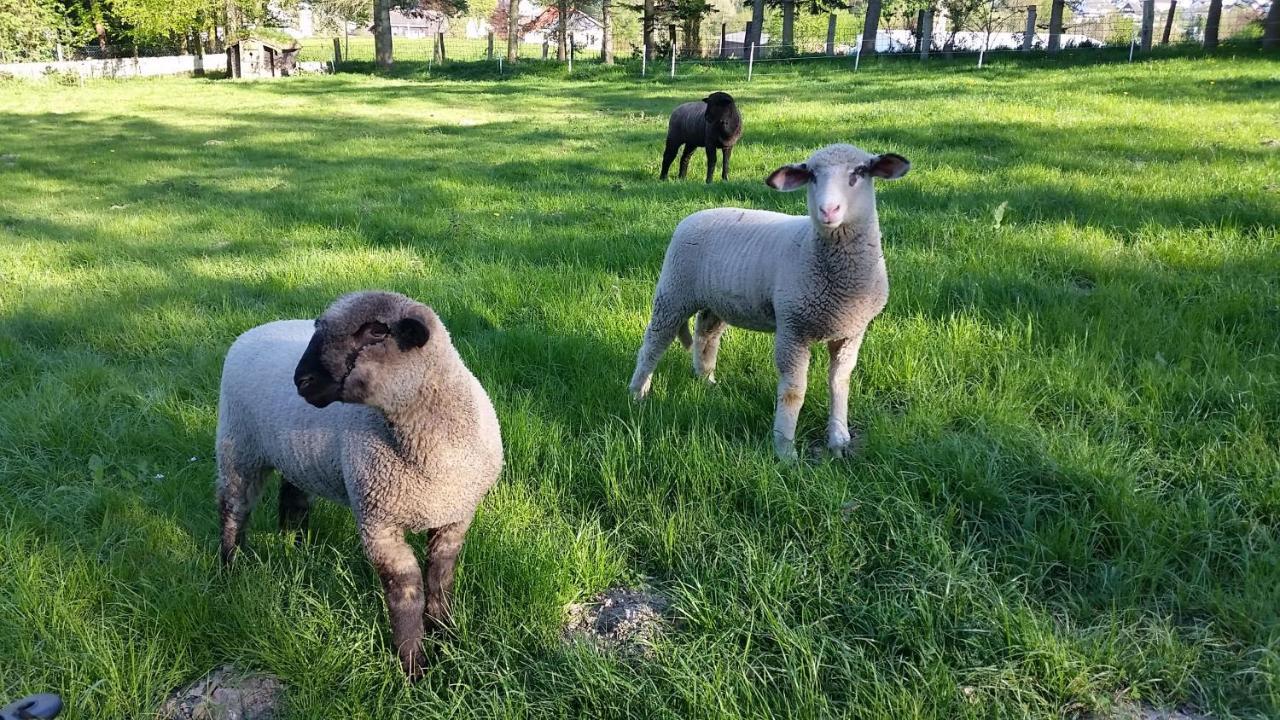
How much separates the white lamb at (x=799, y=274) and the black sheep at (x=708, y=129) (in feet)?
17.5

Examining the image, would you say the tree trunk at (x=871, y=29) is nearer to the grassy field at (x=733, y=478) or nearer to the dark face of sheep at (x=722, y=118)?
the dark face of sheep at (x=722, y=118)

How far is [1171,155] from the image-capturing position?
7.88m

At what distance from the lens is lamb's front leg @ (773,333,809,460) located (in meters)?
3.17

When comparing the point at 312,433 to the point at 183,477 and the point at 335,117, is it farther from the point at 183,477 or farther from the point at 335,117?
the point at 335,117

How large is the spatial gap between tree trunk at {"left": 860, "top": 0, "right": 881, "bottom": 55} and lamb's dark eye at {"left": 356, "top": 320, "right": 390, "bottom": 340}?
1118 inches

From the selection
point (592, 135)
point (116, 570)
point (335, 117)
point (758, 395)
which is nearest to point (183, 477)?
point (116, 570)

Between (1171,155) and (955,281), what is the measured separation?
5140 mm

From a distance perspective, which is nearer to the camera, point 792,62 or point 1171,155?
point 1171,155

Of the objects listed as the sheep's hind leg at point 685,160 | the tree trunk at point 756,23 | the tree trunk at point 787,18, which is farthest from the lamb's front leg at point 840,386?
the tree trunk at point 787,18

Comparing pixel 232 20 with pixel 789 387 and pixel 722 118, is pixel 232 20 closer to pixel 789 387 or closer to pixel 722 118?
pixel 722 118

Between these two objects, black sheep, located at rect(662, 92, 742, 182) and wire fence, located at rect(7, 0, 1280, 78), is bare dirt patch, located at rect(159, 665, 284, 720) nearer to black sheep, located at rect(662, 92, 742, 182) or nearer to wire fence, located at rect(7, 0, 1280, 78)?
black sheep, located at rect(662, 92, 742, 182)

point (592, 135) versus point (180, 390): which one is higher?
point (592, 135)

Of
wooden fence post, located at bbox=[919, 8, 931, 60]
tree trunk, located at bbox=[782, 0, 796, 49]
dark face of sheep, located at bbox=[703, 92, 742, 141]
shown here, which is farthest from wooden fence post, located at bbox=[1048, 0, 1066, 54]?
dark face of sheep, located at bbox=[703, 92, 742, 141]

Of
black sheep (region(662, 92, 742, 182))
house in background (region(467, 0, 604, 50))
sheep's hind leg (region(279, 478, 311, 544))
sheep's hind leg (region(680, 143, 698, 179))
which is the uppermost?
house in background (region(467, 0, 604, 50))
